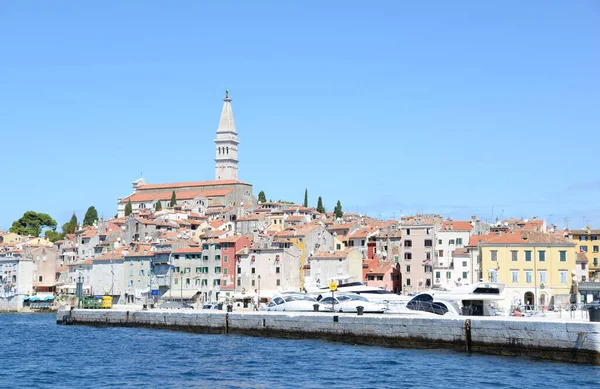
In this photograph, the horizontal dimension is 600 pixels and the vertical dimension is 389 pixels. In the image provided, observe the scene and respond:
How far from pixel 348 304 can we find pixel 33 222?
126 metres

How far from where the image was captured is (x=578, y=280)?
247 ft

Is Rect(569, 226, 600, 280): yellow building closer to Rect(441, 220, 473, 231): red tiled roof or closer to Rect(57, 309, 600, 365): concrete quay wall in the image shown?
Rect(441, 220, 473, 231): red tiled roof

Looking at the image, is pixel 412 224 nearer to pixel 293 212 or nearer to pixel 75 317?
pixel 75 317

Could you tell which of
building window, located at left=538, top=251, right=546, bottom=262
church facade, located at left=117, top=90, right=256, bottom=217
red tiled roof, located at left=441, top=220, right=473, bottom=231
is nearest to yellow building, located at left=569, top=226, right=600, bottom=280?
red tiled roof, located at left=441, top=220, right=473, bottom=231

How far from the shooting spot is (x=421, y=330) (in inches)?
1575

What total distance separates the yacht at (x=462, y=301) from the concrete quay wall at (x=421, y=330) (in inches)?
109

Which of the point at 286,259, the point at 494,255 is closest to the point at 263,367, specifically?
the point at 494,255

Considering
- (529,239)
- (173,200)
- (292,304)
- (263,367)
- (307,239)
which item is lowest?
(263,367)

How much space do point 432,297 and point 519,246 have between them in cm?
2951

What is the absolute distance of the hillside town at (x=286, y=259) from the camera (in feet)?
234

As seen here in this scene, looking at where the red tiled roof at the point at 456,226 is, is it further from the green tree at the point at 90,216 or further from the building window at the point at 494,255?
the green tree at the point at 90,216

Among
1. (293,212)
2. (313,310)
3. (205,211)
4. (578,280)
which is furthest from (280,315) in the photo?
(205,211)

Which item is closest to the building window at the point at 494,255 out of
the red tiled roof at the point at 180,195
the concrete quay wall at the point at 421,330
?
the concrete quay wall at the point at 421,330

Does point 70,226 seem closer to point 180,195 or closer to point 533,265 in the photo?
point 180,195
